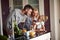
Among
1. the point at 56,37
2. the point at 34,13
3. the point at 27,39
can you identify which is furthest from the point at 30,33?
the point at 56,37

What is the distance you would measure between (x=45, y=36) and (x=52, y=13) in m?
0.92

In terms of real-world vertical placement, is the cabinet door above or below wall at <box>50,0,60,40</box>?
above

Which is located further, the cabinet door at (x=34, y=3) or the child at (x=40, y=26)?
the child at (x=40, y=26)

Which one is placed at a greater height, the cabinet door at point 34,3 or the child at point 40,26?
the cabinet door at point 34,3

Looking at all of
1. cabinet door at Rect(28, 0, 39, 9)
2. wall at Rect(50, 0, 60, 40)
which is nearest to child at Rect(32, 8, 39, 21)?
cabinet door at Rect(28, 0, 39, 9)

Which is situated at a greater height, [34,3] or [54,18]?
[34,3]

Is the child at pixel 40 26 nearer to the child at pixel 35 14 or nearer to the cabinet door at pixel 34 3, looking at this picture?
the child at pixel 35 14

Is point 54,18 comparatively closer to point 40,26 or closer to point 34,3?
point 40,26

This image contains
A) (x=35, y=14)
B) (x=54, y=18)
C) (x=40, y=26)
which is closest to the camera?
(x=35, y=14)

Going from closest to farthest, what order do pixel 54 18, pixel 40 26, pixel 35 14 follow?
pixel 35 14, pixel 40 26, pixel 54 18

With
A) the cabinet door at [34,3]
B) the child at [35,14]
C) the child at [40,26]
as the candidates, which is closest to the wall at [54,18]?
the child at [40,26]

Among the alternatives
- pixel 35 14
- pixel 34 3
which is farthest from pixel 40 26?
pixel 34 3

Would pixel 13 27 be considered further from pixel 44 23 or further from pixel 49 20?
pixel 49 20

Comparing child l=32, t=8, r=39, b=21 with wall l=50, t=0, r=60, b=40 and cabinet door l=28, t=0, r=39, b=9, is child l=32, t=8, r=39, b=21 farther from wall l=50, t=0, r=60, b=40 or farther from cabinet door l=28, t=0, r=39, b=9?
wall l=50, t=0, r=60, b=40
